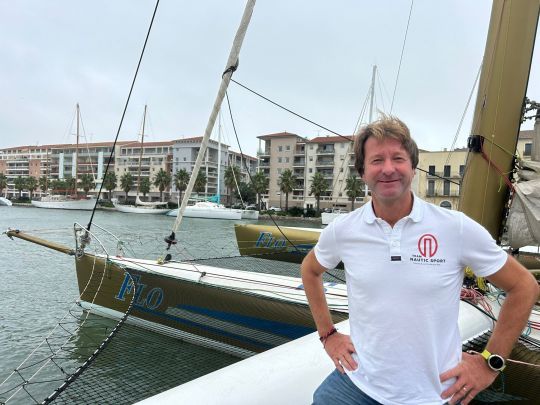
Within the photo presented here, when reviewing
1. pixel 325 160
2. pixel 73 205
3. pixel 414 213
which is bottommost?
pixel 73 205

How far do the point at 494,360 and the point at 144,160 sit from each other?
101515mm

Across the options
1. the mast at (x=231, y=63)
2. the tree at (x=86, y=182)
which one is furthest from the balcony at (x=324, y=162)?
the mast at (x=231, y=63)

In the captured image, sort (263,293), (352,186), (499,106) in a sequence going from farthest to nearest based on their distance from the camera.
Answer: (352,186) < (263,293) < (499,106)

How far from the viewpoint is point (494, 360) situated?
5.03ft

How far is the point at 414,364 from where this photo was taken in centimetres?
149

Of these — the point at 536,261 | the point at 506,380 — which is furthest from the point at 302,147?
the point at 506,380

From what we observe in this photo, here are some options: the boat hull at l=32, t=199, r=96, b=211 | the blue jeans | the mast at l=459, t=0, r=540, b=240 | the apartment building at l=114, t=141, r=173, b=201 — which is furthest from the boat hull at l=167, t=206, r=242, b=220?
the blue jeans

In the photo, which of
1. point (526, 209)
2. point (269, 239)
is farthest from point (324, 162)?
point (526, 209)

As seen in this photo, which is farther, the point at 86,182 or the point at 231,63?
the point at 86,182

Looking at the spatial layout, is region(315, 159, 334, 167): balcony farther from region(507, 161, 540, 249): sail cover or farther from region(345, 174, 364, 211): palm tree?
region(507, 161, 540, 249): sail cover

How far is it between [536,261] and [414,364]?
27.7 feet

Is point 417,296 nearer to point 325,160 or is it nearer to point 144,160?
point 325,160

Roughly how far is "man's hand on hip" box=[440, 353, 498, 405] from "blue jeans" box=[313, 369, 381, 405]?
0.28m

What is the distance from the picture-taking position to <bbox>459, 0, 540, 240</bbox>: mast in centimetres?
435
